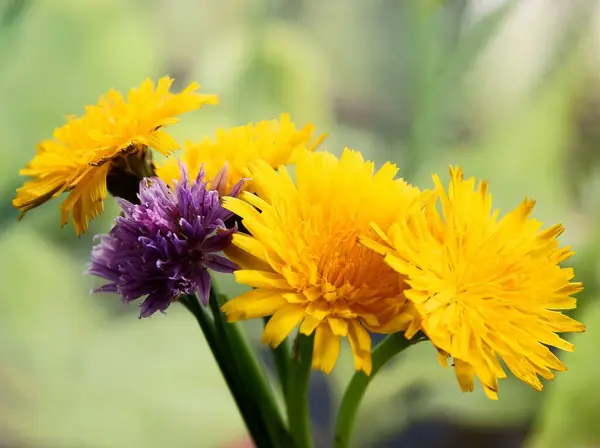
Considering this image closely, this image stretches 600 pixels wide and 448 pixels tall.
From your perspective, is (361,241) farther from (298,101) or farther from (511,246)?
(298,101)

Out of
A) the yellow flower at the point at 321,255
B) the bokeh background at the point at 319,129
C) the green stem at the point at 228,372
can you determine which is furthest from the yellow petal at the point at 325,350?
the bokeh background at the point at 319,129

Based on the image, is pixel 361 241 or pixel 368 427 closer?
pixel 361 241

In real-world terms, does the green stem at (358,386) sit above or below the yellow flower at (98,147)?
below

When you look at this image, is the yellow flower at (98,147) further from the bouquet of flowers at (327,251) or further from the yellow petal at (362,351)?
the yellow petal at (362,351)

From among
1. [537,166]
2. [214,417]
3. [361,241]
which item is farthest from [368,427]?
[361,241]

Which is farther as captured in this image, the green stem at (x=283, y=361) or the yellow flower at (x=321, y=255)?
the green stem at (x=283, y=361)

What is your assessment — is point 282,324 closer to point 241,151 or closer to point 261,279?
point 261,279

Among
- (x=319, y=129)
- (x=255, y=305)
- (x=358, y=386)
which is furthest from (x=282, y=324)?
(x=319, y=129)
